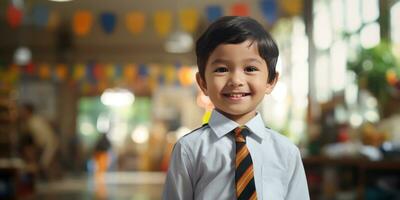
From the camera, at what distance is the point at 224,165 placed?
1.26 m

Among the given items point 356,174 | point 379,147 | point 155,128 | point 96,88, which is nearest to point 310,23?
point 356,174

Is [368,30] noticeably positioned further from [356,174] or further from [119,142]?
[119,142]

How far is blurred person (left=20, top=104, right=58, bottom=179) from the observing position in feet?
33.4

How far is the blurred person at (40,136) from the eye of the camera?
10187mm

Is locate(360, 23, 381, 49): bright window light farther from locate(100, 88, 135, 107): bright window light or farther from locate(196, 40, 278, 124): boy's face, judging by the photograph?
locate(100, 88, 135, 107): bright window light

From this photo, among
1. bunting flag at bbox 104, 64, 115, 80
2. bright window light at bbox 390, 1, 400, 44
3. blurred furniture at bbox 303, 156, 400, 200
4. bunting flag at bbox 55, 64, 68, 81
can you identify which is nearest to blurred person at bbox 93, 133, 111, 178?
bunting flag at bbox 104, 64, 115, 80

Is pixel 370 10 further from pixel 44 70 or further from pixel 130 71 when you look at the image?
pixel 44 70

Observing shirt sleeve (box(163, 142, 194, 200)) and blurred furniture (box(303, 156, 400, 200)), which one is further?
blurred furniture (box(303, 156, 400, 200))

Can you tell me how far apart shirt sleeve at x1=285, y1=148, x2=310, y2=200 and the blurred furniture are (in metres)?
3.33

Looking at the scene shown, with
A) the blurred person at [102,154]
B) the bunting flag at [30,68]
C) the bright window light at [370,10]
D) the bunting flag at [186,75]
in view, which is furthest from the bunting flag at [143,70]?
the bright window light at [370,10]

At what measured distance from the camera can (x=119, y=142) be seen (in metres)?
19.6

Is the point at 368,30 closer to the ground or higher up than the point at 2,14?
closer to the ground

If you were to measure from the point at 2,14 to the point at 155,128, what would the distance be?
649cm

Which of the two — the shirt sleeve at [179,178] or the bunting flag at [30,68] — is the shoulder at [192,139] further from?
the bunting flag at [30,68]
